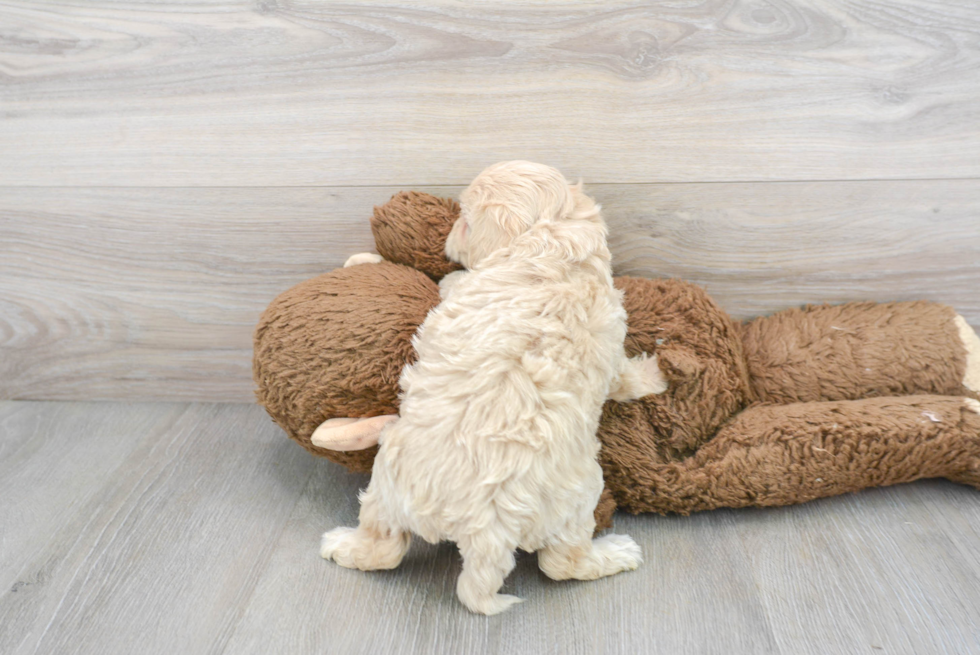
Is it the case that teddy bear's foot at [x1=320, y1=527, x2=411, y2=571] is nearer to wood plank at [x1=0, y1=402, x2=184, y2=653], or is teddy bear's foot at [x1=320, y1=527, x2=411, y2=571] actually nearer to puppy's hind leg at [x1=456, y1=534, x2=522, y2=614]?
puppy's hind leg at [x1=456, y1=534, x2=522, y2=614]

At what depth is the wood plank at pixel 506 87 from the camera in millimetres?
1039

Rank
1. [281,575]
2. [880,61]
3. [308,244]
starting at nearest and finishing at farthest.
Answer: [281,575], [880,61], [308,244]

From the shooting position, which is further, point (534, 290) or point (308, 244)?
point (308, 244)

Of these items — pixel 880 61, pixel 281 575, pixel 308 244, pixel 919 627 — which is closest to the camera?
pixel 919 627

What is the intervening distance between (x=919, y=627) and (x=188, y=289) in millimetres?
1168

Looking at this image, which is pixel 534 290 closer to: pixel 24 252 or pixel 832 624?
pixel 832 624

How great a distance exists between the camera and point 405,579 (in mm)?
920

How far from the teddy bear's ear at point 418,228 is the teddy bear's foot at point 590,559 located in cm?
42

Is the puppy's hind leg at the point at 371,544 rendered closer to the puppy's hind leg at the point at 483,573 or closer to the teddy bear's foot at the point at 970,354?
the puppy's hind leg at the point at 483,573

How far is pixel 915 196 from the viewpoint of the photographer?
111cm

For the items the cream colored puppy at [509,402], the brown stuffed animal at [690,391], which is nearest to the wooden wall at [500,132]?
the brown stuffed animal at [690,391]

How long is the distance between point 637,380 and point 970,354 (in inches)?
21.2

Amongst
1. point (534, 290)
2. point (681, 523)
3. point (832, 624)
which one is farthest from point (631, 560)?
point (534, 290)

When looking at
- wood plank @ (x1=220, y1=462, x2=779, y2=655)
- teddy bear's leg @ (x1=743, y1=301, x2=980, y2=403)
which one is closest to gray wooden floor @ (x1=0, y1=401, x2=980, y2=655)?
wood plank @ (x1=220, y1=462, x2=779, y2=655)
